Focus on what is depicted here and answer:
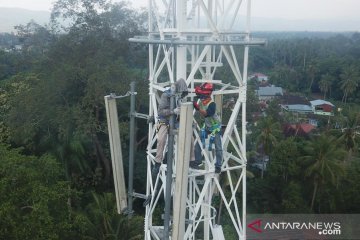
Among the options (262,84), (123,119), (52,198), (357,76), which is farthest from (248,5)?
(262,84)

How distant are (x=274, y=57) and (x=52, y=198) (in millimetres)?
75916

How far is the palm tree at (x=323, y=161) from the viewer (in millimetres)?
22016

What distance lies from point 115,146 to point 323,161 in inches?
695

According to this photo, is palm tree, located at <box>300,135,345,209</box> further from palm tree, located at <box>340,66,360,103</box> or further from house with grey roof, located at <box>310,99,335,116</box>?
palm tree, located at <box>340,66,360,103</box>

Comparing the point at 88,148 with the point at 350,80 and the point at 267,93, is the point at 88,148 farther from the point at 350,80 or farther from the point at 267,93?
the point at 350,80

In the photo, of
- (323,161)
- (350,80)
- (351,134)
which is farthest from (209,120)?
(350,80)

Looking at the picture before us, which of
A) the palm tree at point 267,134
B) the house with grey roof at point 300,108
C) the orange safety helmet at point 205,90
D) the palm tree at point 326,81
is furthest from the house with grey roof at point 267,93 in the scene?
the orange safety helmet at point 205,90

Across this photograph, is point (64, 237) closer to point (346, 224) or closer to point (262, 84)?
point (346, 224)

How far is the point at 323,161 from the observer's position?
72.3ft

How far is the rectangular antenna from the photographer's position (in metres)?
6.55

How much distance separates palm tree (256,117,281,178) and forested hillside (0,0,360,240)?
0.20 ft

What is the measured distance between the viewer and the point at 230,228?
1838 centimetres

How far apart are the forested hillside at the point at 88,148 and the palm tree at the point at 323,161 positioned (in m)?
0.06

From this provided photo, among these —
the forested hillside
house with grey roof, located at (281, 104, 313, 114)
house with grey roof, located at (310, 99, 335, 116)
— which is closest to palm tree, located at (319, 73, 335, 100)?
house with grey roof, located at (310, 99, 335, 116)
